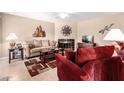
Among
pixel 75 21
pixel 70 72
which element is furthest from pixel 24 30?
pixel 70 72

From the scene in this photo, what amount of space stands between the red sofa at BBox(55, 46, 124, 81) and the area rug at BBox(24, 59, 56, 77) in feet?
3.21

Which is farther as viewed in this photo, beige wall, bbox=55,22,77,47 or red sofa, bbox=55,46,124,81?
beige wall, bbox=55,22,77,47

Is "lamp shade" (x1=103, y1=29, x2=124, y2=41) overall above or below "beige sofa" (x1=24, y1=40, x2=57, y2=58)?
above

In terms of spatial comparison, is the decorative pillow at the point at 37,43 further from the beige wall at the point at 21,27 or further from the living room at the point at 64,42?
the beige wall at the point at 21,27

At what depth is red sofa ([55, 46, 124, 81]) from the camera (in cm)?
148

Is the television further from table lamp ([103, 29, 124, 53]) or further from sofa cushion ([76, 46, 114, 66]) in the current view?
sofa cushion ([76, 46, 114, 66])

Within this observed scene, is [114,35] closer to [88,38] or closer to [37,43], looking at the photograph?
[88,38]

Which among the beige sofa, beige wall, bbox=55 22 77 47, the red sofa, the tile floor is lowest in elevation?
the tile floor

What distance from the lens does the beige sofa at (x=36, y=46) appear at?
243 cm

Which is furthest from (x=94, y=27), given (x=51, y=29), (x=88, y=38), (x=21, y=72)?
(x=21, y=72)

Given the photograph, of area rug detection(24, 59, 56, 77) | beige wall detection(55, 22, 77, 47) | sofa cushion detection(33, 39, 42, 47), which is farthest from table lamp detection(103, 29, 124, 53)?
area rug detection(24, 59, 56, 77)

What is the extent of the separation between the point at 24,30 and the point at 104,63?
1.53m

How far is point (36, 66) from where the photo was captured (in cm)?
304

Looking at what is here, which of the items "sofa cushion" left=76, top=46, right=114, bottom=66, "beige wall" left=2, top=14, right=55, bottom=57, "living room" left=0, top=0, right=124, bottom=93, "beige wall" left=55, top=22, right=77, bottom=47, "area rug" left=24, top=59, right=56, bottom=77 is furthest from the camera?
"area rug" left=24, top=59, right=56, bottom=77
